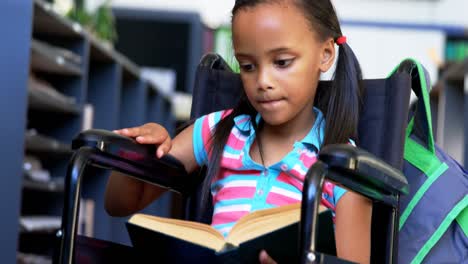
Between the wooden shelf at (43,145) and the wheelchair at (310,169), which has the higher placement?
the wheelchair at (310,169)

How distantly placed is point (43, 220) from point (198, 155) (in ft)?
5.05

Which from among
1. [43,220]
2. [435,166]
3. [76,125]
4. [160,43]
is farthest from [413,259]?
[160,43]

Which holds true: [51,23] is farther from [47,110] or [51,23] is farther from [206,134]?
[206,134]

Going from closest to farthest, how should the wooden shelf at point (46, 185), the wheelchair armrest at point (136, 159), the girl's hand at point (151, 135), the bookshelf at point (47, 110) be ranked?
the wheelchair armrest at point (136, 159) < the girl's hand at point (151, 135) < the bookshelf at point (47, 110) < the wooden shelf at point (46, 185)

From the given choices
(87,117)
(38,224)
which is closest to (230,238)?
(38,224)

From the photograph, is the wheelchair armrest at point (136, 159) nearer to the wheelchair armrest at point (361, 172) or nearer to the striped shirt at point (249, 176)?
the striped shirt at point (249, 176)

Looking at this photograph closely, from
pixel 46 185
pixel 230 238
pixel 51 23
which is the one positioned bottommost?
pixel 46 185

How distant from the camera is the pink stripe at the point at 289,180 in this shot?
1474 mm

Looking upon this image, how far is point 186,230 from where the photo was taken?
1.19 m

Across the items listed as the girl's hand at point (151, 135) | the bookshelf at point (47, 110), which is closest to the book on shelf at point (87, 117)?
the bookshelf at point (47, 110)

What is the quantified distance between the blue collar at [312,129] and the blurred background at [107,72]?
108mm

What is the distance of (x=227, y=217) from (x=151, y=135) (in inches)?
8.0

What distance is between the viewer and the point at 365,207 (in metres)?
1.32

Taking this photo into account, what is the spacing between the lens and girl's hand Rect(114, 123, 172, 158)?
4.53 feet
